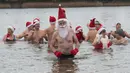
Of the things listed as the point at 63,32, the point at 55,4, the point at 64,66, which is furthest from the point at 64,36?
the point at 55,4

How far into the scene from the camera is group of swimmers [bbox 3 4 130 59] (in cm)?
1892

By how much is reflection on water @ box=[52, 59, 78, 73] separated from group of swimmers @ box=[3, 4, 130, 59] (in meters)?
0.31

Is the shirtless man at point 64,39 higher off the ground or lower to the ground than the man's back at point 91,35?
higher

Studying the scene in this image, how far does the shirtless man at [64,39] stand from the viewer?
1878cm

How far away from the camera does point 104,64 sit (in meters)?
18.7

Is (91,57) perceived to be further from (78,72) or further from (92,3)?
(92,3)

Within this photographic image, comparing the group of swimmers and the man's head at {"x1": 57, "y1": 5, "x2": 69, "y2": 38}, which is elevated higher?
the man's head at {"x1": 57, "y1": 5, "x2": 69, "y2": 38}

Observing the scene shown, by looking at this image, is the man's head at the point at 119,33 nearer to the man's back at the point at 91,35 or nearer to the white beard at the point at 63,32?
the man's back at the point at 91,35

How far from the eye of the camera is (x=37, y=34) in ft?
82.8

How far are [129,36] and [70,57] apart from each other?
26.1ft

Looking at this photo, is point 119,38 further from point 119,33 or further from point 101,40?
point 101,40

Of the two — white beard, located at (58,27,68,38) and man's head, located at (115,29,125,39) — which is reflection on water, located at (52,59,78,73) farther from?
man's head, located at (115,29,125,39)

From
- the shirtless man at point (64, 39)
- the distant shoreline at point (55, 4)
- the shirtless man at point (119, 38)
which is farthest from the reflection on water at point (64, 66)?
the distant shoreline at point (55, 4)

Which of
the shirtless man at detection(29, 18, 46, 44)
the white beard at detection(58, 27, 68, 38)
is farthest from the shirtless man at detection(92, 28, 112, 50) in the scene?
the white beard at detection(58, 27, 68, 38)
